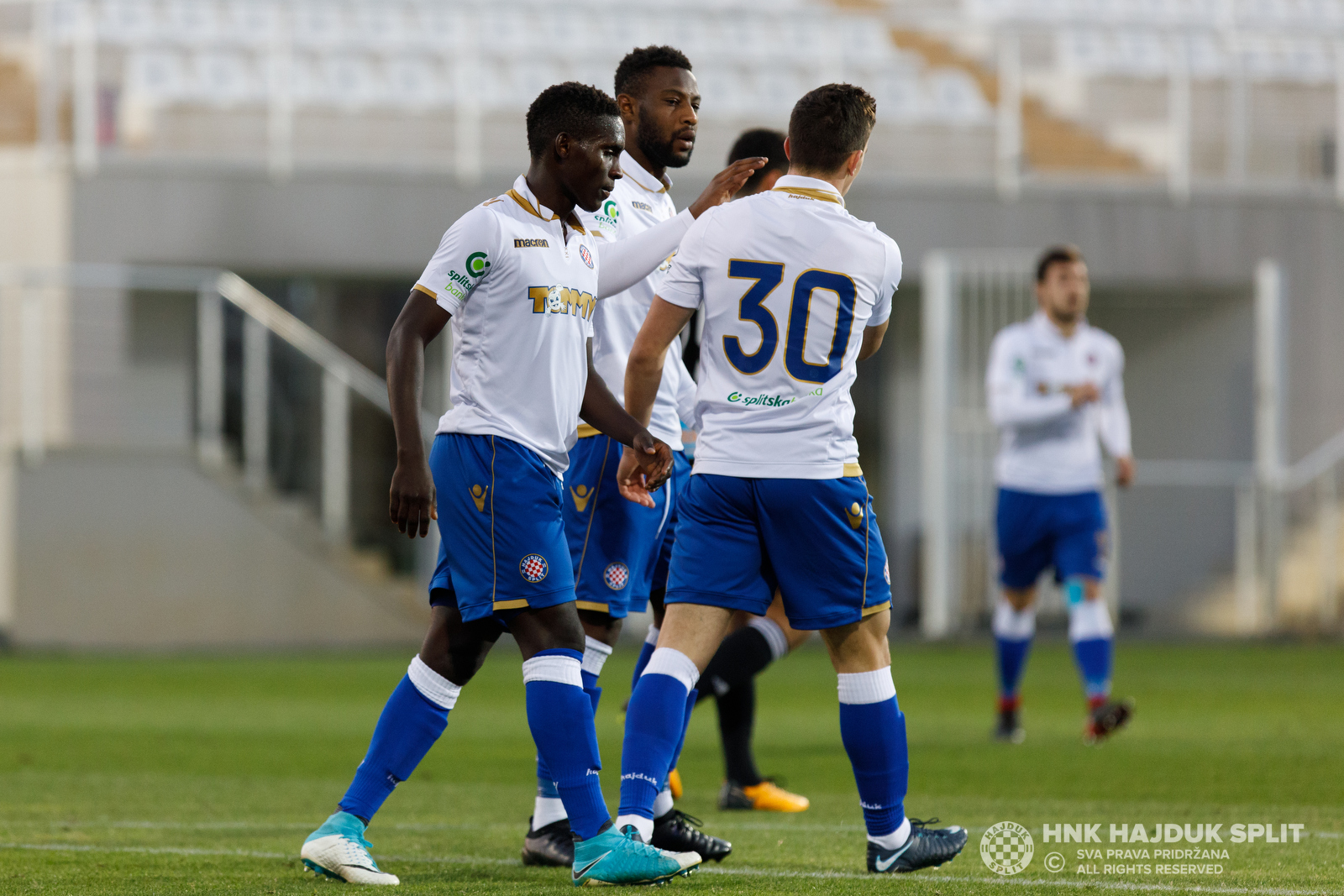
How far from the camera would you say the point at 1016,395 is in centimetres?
868

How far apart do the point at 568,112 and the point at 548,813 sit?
1.84 meters

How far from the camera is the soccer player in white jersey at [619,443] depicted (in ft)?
15.8

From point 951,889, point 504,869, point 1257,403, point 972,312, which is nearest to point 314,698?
point 504,869

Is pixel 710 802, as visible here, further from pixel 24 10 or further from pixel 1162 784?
pixel 24 10

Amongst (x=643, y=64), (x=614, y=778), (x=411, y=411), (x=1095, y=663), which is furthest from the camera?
(x=1095, y=663)

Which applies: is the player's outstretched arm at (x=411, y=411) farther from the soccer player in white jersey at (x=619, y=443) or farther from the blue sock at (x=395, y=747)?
the soccer player in white jersey at (x=619, y=443)

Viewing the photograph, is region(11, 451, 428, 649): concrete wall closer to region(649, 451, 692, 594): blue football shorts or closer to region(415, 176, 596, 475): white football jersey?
region(649, 451, 692, 594): blue football shorts

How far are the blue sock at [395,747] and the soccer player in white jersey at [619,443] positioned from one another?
401 millimetres

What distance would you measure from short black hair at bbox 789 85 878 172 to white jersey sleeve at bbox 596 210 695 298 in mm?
395

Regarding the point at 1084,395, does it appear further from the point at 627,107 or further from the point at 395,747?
the point at 395,747

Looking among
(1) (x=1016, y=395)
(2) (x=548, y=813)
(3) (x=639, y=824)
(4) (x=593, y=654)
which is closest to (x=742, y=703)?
(4) (x=593, y=654)

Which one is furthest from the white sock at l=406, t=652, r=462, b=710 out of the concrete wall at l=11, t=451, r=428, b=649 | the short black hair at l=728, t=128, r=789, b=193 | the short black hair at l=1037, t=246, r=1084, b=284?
the concrete wall at l=11, t=451, r=428, b=649

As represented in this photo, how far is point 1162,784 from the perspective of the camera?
673cm

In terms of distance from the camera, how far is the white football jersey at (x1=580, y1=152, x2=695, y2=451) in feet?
17.1
